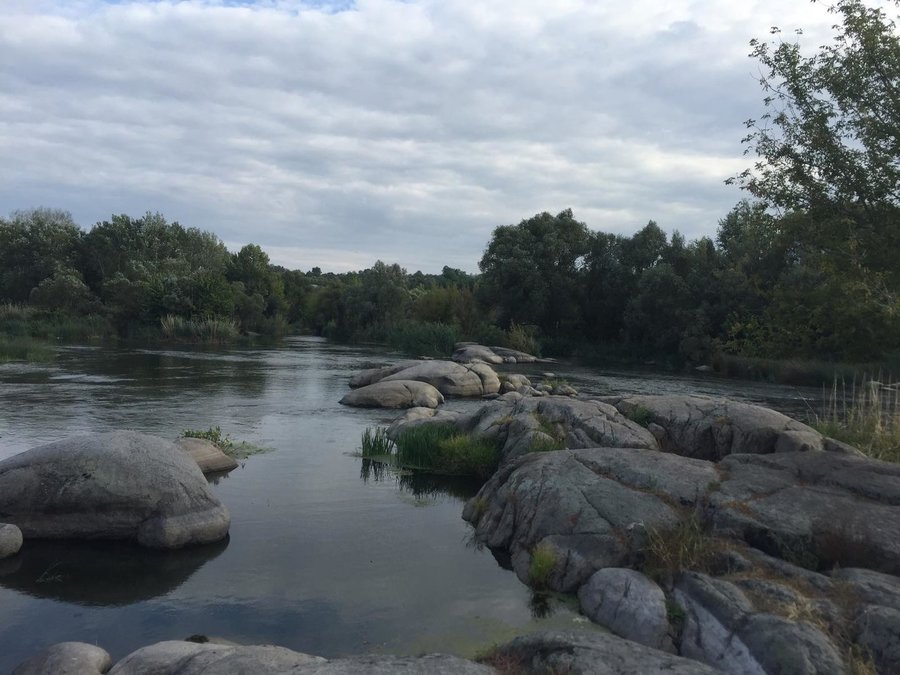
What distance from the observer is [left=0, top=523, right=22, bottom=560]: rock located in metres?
9.03

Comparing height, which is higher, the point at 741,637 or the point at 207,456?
the point at 741,637

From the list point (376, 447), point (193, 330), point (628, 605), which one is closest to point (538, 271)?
point (193, 330)

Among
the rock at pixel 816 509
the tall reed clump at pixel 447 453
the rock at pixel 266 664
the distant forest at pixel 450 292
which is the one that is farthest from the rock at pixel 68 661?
the distant forest at pixel 450 292

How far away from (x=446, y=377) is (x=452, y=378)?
10.3 inches

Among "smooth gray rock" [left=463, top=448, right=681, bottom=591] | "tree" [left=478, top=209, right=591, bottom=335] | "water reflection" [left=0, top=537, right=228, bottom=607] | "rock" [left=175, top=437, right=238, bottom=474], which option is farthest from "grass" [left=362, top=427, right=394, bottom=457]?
"tree" [left=478, top=209, right=591, bottom=335]

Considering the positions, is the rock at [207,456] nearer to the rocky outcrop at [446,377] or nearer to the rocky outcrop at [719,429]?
the rocky outcrop at [719,429]

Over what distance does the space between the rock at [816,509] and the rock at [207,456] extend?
29.3 ft

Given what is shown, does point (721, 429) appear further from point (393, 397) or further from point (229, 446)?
point (393, 397)

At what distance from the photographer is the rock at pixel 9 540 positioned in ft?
29.6

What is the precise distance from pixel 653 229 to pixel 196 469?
48761 mm

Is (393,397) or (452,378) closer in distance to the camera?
(393,397)

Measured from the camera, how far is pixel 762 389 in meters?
31.8

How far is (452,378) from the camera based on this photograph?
90.3 ft

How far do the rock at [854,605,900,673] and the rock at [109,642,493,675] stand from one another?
312 centimetres
